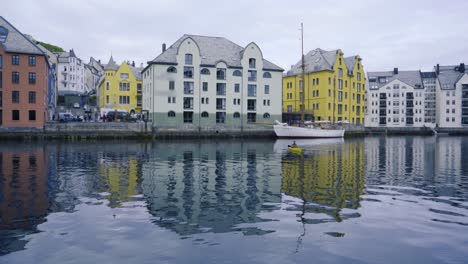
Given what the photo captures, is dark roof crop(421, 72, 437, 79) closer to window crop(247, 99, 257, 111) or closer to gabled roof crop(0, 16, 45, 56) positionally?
window crop(247, 99, 257, 111)

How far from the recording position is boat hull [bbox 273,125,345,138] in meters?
79.2

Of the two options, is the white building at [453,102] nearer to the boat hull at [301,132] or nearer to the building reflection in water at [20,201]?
the boat hull at [301,132]

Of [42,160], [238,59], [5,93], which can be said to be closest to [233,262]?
[42,160]

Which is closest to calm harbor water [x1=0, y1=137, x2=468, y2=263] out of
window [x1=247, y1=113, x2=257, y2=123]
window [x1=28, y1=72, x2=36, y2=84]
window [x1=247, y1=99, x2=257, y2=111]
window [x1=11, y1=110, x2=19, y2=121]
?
window [x1=11, y1=110, x2=19, y2=121]

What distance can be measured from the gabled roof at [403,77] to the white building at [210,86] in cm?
6635

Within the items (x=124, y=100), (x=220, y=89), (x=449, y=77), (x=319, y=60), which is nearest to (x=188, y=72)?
(x=220, y=89)

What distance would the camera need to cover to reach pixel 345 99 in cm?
10519

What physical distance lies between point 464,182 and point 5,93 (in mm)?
66881

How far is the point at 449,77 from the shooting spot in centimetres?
13875

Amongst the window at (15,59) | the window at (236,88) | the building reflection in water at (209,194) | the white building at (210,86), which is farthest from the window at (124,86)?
the building reflection in water at (209,194)

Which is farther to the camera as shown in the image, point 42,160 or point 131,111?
point 131,111

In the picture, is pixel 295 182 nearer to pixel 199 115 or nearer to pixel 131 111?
pixel 199 115

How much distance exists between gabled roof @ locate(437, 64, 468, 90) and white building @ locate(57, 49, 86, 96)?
406ft

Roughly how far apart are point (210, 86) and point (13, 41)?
3531 centimetres
